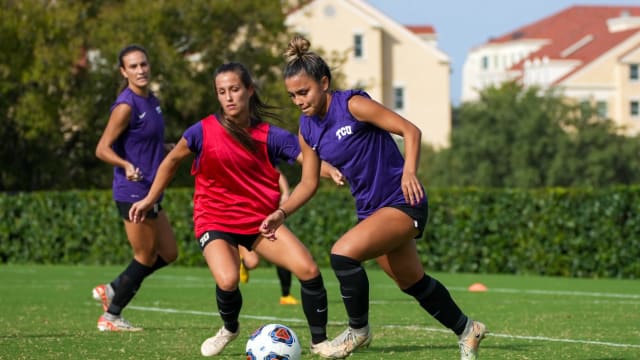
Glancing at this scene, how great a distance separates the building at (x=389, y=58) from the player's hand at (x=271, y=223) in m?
73.3

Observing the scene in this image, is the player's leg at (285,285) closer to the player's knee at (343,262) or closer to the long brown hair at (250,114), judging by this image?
the long brown hair at (250,114)

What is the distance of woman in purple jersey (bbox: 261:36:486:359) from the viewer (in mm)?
8344

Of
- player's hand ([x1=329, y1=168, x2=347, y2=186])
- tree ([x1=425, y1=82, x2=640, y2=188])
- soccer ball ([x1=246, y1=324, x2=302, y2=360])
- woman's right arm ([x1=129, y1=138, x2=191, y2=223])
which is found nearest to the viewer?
soccer ball ([x1=246, y1=324, x2=302, y2=360])

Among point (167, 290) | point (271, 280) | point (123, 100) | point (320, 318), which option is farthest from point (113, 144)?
point (271, 280)

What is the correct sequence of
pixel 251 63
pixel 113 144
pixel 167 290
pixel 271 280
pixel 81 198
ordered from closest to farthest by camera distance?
pixel 113 144 → pixel 167 290 → pixel 271 280 → pixel 81 198 → pixel 251 63

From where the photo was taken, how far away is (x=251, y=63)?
141 ft

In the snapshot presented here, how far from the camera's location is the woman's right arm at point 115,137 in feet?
36.9

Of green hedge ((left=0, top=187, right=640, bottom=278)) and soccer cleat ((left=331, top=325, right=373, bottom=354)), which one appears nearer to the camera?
soccer cleat ((left=331, top=325, right=373, bottom=354))

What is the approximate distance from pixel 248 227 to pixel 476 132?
67.1 meters

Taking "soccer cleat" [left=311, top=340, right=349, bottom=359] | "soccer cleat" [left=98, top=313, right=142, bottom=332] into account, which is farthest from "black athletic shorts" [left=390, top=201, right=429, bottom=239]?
"soccer cleat" [left=98, top=313, right=142, bottom=332]

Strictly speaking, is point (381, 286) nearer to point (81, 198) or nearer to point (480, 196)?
point (480, 196)

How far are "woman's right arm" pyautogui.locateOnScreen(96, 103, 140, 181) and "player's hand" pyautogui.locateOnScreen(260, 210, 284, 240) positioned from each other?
2.64m

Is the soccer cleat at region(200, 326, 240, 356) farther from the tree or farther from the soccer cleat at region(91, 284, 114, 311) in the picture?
the tree

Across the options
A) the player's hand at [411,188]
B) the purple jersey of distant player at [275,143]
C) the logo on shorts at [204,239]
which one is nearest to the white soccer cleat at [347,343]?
the player's hand at [411,188]
